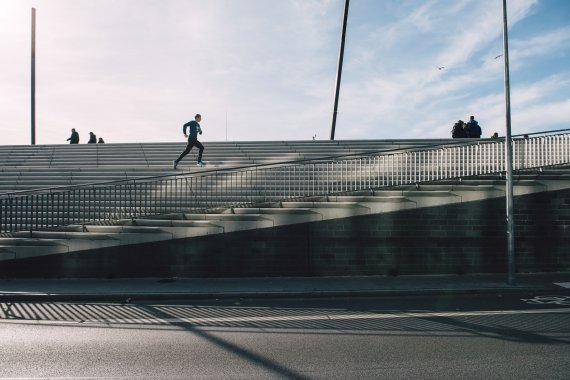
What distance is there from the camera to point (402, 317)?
6770 millimetres

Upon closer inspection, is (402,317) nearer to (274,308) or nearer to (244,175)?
(274,308)

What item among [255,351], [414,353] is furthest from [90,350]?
[414,353]

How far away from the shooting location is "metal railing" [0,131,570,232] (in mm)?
11078

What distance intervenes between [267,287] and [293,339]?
3.28 meters

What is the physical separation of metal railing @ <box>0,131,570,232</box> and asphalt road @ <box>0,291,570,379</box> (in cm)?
359

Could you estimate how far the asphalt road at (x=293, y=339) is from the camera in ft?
14.7

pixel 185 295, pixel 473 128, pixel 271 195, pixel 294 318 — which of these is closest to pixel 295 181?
pixel 271 195

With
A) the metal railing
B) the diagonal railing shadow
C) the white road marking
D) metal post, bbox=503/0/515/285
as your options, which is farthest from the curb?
the metal railing

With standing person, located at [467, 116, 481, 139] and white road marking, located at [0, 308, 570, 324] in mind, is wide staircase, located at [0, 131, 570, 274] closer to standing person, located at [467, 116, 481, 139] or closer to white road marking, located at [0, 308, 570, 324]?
white road marking, located at [0, 308, 570, 324]

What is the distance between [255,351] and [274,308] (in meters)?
2.37

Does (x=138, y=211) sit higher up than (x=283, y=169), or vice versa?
(x=283, y=169)

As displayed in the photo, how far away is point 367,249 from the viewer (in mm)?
10289

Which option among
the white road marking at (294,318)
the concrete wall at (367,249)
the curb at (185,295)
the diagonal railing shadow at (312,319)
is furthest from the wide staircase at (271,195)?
Result: the white road marking at (294,318)

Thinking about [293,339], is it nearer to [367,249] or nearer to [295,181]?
[367,249]
